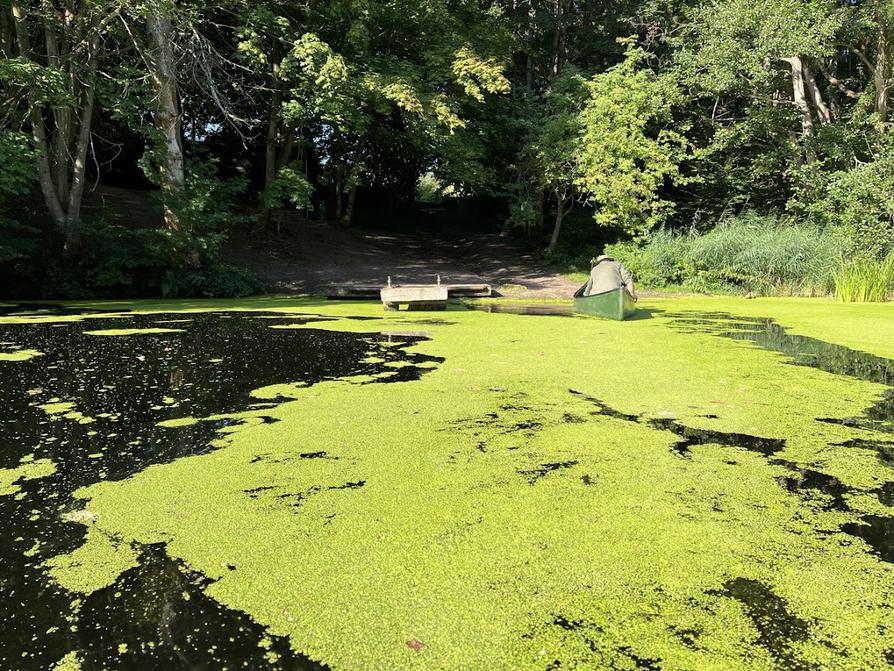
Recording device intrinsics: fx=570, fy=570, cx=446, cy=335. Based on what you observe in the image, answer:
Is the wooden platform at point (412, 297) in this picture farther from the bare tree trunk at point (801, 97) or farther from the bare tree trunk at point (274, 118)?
the bare tree trunk at point (801, 97)

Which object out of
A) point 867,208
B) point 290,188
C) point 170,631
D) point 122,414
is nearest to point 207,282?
point 290,188

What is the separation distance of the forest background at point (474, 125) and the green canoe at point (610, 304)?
4.56 meters

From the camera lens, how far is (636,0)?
1777 centimetres

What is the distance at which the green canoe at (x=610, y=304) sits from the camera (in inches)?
280

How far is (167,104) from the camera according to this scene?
9.91 m

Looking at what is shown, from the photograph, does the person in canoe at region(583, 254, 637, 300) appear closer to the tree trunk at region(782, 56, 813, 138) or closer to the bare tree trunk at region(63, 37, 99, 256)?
the bare tree trunk at region(63, 37, 99, 256)

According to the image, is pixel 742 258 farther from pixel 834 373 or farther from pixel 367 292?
pixel 834 373

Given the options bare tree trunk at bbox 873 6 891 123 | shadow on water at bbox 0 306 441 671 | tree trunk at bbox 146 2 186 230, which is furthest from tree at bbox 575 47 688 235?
shadow on water at bbox 0 306 441 671

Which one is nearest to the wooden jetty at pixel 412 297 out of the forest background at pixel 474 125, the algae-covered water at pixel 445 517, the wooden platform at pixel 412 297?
the wooden platform at pixel 412 297

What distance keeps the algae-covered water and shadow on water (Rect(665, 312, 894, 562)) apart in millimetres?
19

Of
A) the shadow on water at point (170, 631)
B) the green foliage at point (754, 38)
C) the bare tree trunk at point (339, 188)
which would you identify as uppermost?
the green foliage at point (754, 38)

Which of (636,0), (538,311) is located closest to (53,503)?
(538,311)

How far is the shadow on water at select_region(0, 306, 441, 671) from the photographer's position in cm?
139

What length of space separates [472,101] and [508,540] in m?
13.9
